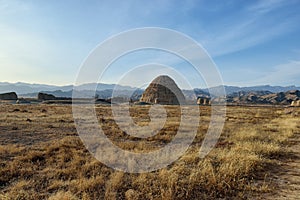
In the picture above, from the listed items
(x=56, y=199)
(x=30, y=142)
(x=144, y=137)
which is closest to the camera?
(x=56, y=199)

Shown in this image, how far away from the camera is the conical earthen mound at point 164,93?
8412cm

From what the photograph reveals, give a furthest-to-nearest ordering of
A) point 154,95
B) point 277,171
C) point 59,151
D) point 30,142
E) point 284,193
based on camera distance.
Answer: point 154,95 < point 30,142 < point 59,151 < point 277,171 < point 284,193

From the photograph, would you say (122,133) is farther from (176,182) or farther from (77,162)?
(176,182)

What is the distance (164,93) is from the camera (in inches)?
3445

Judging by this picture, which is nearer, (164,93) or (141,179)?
(141,179)

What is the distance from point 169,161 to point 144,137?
5787 millimetres

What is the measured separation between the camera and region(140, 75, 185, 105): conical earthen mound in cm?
8412

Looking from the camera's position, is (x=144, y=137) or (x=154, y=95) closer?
(x=144, y=137)

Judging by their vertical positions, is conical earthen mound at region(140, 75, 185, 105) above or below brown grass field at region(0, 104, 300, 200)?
above

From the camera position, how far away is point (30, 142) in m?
11.2

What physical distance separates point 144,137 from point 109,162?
5979mm

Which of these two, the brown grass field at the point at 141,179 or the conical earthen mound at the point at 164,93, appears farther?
the conical earthen mound at the point at 164,93

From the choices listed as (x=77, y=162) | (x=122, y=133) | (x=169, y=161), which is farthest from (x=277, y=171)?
(x=122, y=133)

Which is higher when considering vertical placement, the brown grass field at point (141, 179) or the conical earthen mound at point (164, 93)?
the conical earthen mound at point (164, 93)
